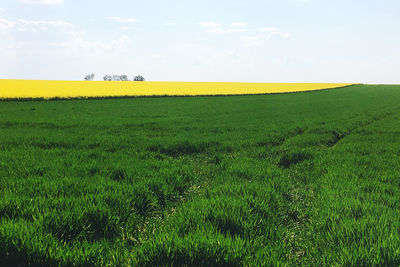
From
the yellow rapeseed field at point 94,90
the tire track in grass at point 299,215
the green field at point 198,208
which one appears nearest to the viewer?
the green field at point 198,208

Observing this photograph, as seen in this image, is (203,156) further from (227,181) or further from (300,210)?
(300,210)

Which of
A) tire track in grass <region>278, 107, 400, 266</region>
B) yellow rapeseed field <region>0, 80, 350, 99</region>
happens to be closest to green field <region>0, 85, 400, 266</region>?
tire track in grass <region>278, 107, 400, 266</region>

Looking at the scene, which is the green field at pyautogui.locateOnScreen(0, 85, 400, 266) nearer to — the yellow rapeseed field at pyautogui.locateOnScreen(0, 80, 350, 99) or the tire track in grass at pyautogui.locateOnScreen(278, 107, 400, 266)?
the tire track in grass at pyautogui.locateOnScreen(278, 107, 400, 266)

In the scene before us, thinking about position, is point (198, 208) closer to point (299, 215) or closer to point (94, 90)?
point (299, 215)

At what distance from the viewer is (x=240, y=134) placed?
10.1 m

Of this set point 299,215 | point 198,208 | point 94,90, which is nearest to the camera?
point 198,208

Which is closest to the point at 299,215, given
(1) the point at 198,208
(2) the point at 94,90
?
(1) the point at 198,208

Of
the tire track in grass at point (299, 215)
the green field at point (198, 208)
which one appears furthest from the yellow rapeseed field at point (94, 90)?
the tire track in grass at point (299, 215)

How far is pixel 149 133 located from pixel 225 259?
315 inches

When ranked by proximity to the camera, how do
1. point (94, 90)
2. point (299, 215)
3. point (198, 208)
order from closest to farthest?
point (198, 208)
point (299, 215)
point (94, 90)

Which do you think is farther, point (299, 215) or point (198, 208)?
point (299, 215)

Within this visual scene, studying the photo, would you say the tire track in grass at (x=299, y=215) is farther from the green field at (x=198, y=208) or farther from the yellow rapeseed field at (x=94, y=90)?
the yellow rapeseed field at (x=94, y=90)

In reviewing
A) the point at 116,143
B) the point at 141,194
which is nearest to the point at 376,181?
the point at 141,194

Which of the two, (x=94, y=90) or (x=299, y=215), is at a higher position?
(x=94, y=90)
